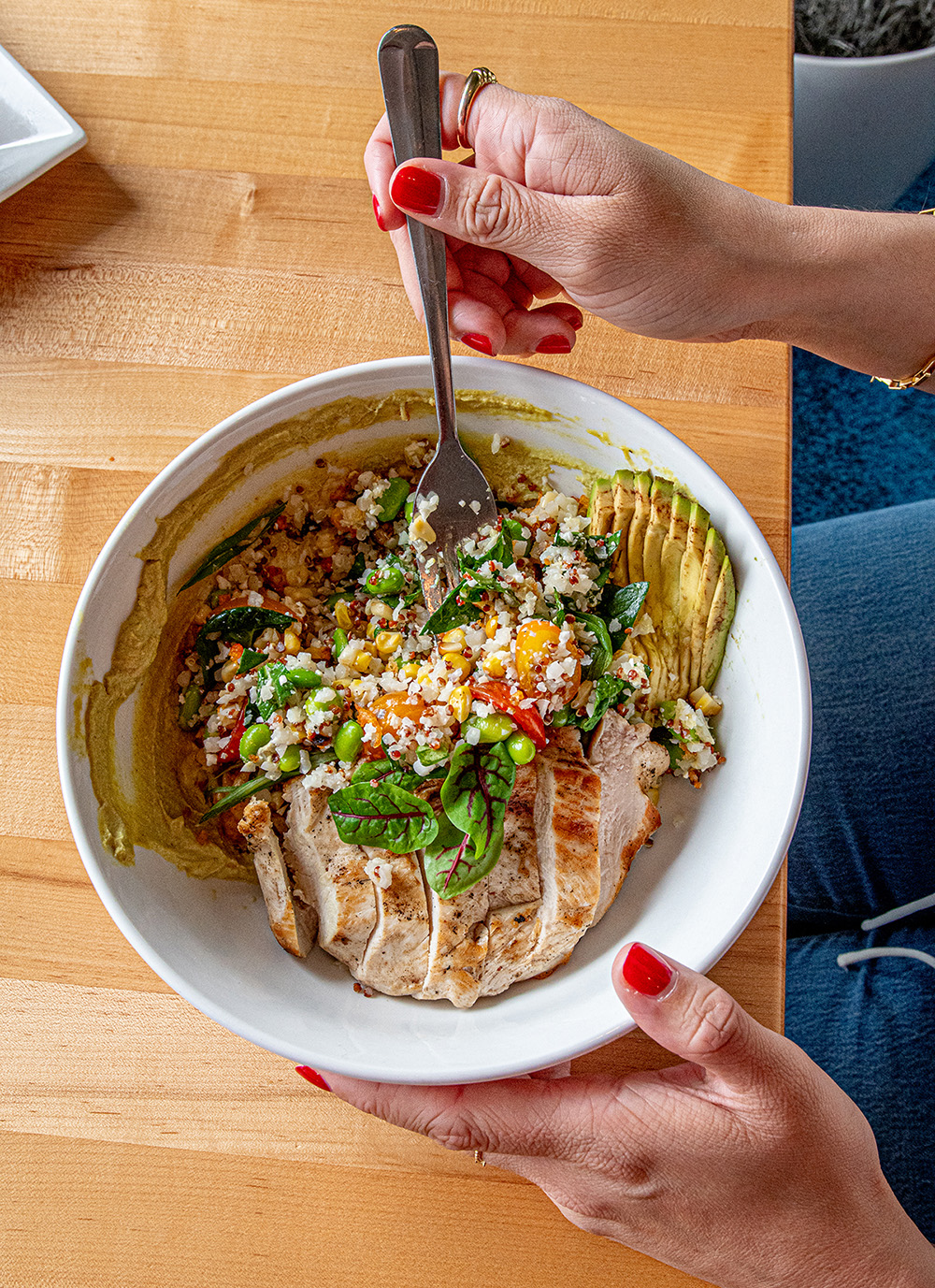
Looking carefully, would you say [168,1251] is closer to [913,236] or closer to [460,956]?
[460,956]

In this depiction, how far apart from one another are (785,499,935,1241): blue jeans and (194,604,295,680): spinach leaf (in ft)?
3.65

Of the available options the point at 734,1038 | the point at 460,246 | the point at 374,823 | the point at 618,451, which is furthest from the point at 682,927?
the point at 460,246

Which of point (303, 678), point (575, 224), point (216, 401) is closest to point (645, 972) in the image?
point (303, 678)

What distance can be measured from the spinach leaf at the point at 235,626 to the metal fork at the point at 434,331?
9.9 inches

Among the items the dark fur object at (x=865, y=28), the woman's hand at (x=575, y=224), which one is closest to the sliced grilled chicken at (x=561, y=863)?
the woman's hand at (x=575, y=224)

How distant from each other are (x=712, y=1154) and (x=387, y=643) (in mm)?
864

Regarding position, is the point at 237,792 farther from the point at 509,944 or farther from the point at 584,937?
the point at 584,937

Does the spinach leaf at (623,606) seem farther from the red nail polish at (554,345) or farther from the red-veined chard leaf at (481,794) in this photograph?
the red nail polish at (554,345)

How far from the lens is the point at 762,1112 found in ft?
4.27

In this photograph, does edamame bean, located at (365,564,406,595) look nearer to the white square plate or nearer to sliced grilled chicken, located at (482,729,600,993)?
sliced grilled chicken, located at (482,729,600,993)

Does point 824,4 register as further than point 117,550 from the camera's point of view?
Yes

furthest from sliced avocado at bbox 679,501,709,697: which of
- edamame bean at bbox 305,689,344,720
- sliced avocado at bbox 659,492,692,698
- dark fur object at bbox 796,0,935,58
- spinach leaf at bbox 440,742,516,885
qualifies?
dark fur object at bbox 796,0,935,58

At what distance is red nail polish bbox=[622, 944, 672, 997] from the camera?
1.25 m

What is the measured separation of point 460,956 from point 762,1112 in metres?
0.46
